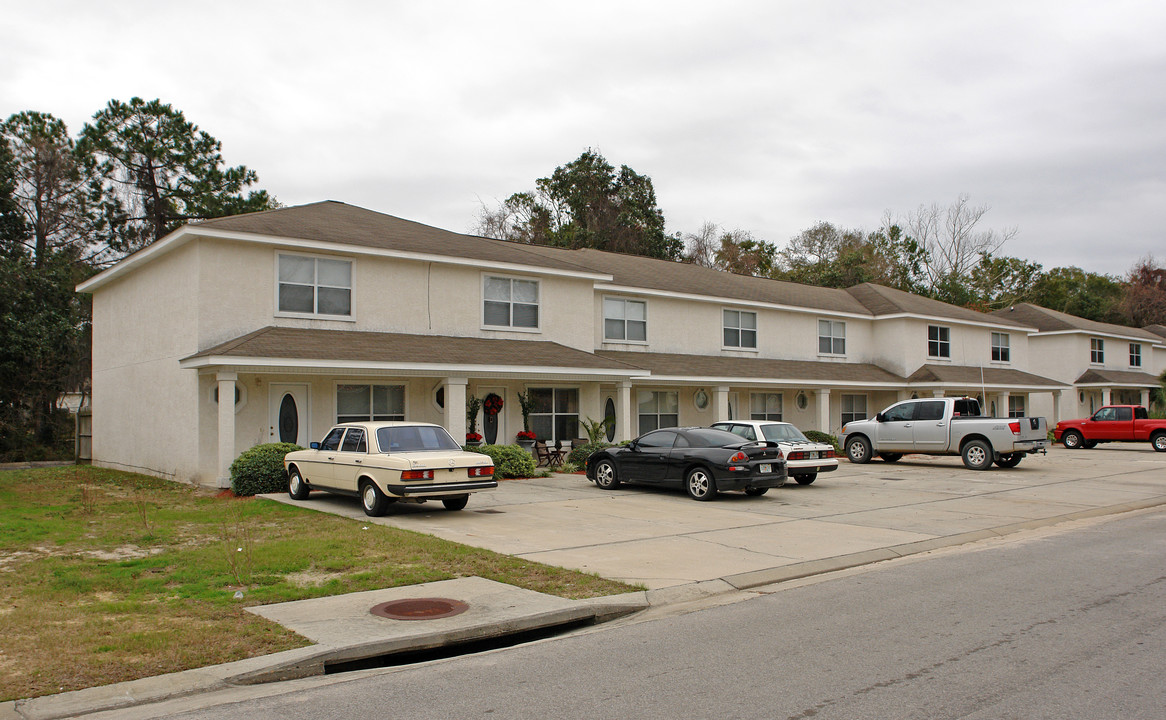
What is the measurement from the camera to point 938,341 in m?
38.4

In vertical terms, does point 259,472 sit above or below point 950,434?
below

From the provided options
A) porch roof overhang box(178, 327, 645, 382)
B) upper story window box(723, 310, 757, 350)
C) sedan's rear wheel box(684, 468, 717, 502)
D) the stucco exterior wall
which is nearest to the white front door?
porch roof overhang box(178, 327, 645, 382)

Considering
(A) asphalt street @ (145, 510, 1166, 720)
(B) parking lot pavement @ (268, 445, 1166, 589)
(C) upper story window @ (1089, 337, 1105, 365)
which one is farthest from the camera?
(C) upper story window @ (1089, 337, 1105, 365)

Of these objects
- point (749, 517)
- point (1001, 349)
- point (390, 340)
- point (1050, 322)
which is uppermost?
point (1050, 322)

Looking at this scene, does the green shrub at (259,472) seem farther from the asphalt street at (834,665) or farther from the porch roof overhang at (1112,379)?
the porch roof overhang at (1112,379)

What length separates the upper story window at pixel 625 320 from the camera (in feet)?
90.6

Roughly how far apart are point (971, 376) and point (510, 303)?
24.1 m

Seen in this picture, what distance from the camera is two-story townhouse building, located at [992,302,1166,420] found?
45281 millimetres

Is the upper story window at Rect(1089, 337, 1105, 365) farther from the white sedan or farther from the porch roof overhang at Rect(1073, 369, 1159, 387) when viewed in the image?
the white sedan

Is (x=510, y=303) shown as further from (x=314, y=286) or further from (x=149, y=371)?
(x=149, y=371)

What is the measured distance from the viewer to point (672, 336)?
96.2 feet

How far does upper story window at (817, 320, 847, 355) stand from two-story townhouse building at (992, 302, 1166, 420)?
50.6ft

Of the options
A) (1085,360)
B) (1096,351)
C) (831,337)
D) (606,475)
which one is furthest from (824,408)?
(1096,351)

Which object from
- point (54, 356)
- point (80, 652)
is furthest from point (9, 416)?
point (80, 652)
